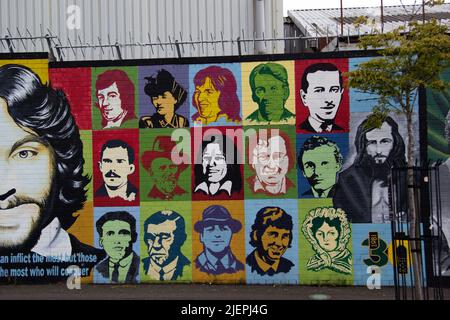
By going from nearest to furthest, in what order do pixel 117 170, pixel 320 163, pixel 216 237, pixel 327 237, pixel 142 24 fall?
pixel 327 237 < pixel 320 163 < pixel 216 237 < pixel 117 170 < pixel 142 24

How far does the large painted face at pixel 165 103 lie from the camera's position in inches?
585

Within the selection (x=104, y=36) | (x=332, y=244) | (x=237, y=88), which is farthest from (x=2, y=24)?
(x=332, y=244)

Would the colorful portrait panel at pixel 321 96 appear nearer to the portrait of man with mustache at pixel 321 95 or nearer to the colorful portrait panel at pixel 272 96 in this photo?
the portrait of man with mustache at pixel 321 95

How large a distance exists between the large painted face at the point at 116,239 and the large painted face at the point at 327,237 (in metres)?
3.67

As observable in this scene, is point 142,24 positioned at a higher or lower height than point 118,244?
higher

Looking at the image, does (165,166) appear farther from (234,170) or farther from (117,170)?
(234,170)

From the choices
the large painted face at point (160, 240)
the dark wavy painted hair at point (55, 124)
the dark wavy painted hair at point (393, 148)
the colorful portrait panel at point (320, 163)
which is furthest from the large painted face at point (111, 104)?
the dark wavy painted hair at point (393, 148)

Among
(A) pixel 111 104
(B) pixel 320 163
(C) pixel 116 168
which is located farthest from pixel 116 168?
(B) pixel 320 163

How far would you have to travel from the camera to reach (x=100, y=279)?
14.8 m

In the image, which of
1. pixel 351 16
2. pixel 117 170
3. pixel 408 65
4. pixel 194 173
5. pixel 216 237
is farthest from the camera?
pixel 351 16

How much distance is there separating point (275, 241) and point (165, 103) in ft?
11.3

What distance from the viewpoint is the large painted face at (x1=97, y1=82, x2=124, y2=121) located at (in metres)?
15.0

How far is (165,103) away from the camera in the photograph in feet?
48.8

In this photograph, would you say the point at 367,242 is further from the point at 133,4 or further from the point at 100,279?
the point at 133,4
